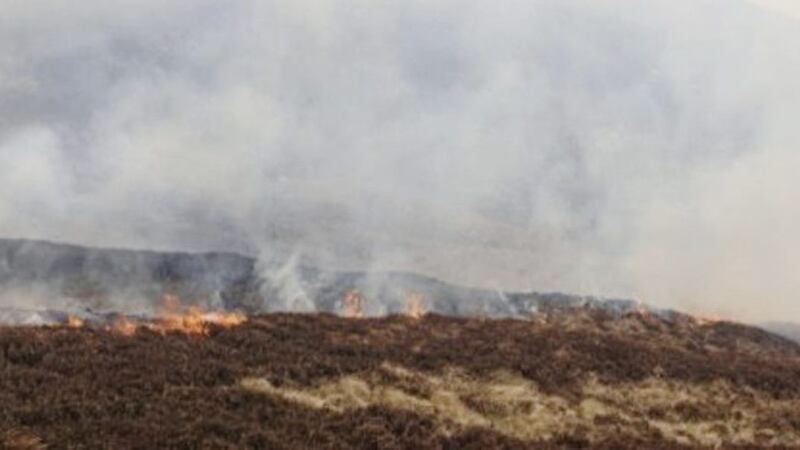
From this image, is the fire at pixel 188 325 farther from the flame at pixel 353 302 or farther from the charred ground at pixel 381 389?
the flame at pixel 353 302

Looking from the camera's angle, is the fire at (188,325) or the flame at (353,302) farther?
the flame at (353,302)

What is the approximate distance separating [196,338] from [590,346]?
15913 mm

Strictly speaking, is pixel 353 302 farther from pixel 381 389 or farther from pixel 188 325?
pixel 381 389

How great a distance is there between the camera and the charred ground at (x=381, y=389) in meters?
22.0

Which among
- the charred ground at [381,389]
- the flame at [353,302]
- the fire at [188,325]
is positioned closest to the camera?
the charred ground at [381,389]

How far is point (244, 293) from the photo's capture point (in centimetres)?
11225

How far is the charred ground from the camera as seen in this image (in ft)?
72.2

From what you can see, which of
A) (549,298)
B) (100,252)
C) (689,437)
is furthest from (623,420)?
(100,252)

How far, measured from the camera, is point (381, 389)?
100 ft

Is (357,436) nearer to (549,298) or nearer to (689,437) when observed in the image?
(689,437)

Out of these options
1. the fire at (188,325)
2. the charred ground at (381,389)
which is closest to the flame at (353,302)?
the charred ground at (381,389)

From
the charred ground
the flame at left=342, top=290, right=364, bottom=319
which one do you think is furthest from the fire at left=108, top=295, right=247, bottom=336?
the flame at left=342, top=290, right=364, bottom=319

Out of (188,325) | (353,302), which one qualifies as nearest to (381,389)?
(188,325)

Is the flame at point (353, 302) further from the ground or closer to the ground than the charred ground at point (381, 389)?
further from the ground
